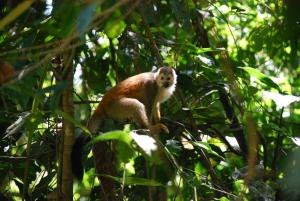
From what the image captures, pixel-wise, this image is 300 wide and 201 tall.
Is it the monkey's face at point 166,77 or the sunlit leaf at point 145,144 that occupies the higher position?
the monkey's face at point 166,77

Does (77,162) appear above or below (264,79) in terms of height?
below

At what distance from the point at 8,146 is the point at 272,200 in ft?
7.82

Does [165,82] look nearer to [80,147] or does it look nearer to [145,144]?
[80,147]

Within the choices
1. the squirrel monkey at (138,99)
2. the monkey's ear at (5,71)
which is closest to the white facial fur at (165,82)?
the squirrel monkey at (138,99)

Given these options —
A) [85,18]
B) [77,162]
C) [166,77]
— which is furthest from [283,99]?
[85,18]

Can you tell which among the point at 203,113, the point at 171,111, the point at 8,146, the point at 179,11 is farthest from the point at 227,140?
the point at 8,146

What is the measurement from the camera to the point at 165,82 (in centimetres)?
558

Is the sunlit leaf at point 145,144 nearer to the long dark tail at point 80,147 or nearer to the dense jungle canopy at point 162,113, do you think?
the dense jungle canopy at point 162,113

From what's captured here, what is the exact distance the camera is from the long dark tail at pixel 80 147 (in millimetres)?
3975

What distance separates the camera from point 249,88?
4359mm

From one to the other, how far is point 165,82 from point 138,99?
1.73 feet

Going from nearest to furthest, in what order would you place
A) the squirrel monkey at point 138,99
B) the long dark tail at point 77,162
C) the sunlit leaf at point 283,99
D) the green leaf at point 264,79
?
the sunlit leaf at point 283,99, the long dark tail at point 77,162, the green leaf at point 264,79, the squirrel monkey at point 138,99

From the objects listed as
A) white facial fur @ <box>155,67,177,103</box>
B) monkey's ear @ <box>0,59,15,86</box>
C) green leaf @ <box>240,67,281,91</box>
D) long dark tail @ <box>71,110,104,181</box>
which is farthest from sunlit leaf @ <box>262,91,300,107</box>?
monkey's ear @ <box>0,59,15,86</box>

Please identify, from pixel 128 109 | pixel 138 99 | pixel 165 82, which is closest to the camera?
pixel 165 82
